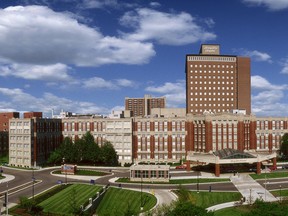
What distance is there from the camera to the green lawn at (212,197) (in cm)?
7344

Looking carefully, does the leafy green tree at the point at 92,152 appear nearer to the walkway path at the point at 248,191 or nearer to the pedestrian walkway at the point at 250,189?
the walkway path at the point at 248,191

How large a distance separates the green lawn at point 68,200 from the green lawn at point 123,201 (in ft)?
13.3

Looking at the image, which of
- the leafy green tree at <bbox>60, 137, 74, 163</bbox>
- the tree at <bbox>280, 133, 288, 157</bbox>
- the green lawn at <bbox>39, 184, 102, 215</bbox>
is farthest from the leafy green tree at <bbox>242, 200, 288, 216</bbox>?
the tree at <bbox>280, 133, 288, 157</bbox>

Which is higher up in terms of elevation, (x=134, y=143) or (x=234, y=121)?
(x=234, y=121)

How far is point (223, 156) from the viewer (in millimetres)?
104188

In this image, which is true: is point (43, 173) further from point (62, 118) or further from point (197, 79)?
point (197, 79)

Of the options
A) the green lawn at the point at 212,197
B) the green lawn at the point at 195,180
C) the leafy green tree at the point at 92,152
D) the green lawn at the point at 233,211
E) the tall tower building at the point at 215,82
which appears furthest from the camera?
the tall tower building at the point at 215,82

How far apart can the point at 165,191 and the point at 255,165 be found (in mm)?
43356

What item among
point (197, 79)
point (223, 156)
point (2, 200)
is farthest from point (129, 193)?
point (197, 79)

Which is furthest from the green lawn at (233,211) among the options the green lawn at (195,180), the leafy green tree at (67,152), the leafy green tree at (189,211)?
the leafy green tree at (67,152)

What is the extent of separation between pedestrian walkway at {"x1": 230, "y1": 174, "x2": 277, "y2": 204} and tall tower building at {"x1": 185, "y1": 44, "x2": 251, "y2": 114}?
3528 inches

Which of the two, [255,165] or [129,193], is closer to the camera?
[129,193]

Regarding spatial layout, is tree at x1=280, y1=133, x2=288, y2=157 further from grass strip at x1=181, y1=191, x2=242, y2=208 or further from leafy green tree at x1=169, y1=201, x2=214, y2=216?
leafy green tree at x1=169, y1=201, x2=214, y2=216

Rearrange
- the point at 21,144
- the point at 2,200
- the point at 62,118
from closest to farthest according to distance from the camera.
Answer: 1. the point at 2,200
2. the point at 21,144
3. the point at 62,118
